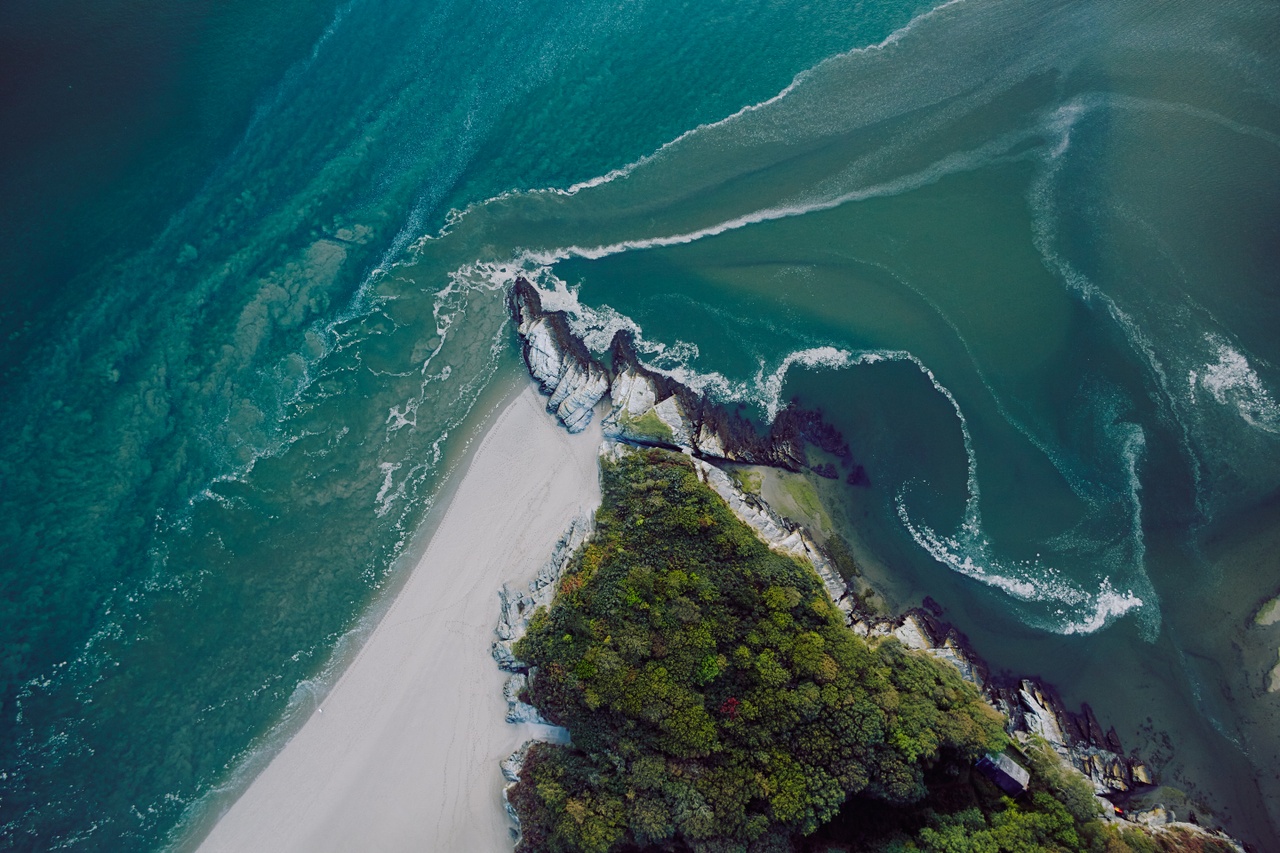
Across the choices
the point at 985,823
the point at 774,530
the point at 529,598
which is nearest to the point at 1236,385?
the point at 774,530

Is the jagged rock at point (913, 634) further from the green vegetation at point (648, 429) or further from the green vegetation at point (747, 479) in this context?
the green vegetation at point (648, 429)

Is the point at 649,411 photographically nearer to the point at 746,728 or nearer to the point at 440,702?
the point at 746,728

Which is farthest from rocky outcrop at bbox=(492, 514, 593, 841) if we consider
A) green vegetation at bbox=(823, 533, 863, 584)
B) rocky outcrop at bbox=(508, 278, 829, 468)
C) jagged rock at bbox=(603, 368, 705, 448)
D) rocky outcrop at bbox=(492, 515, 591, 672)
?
green vegetation at bbox=(823, 533, 863, 584)

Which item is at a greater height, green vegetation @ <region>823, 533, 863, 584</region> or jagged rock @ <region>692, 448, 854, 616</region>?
jagged rock @ <region>692, 448, 854, 616</region>

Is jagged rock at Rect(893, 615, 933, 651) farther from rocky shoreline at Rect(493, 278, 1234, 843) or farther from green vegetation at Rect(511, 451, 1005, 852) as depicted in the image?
green vegetation at Rect(511, 451, 1005, 852)

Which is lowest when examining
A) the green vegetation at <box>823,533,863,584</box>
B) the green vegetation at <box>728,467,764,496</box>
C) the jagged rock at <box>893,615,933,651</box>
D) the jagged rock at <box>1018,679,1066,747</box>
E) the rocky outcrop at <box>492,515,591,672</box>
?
the jagged rock at <box>1018,679,1066,747</box>

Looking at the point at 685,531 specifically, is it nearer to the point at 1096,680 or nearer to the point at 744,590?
the point at 744,590
